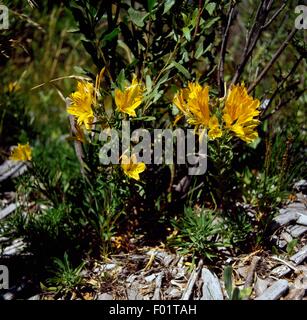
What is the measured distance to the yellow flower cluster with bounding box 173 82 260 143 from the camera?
66.9 inches

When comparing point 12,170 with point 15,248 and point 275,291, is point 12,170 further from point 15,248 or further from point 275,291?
point 275,291

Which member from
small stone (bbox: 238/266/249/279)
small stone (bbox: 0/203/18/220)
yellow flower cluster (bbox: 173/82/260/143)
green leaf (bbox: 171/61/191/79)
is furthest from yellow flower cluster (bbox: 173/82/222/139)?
small stone (bbox: 0/203/18/220)

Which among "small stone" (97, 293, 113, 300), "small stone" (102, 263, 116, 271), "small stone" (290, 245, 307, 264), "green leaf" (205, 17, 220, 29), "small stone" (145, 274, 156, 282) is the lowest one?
"small stone" (97, 293, 113, 300)

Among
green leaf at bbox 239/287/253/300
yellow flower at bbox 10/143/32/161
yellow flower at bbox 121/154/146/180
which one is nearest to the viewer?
green leaf at bbox 239/287/253/300

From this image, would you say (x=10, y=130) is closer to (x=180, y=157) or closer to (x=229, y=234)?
(x=180, y=157)

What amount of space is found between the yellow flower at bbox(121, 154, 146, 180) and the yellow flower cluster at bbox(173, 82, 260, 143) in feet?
1.02

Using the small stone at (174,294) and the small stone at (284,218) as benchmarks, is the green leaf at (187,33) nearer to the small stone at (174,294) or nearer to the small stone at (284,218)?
the small stone at (284,218)

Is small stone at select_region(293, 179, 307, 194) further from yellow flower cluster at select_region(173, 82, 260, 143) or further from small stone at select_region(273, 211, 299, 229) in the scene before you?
yellow flower cluster at select_region(173, 82, 260, 143)

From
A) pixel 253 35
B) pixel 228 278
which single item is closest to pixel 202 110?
pixel 228 278

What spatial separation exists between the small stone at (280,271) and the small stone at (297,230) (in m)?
0.21

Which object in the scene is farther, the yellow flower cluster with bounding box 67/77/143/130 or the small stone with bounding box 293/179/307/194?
the small stone with bounding box 293/179/307/194

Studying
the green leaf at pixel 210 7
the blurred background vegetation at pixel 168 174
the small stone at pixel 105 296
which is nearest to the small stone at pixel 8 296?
the blurred background vegetation at pixel 168 174

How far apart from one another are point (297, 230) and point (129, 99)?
1074mm
